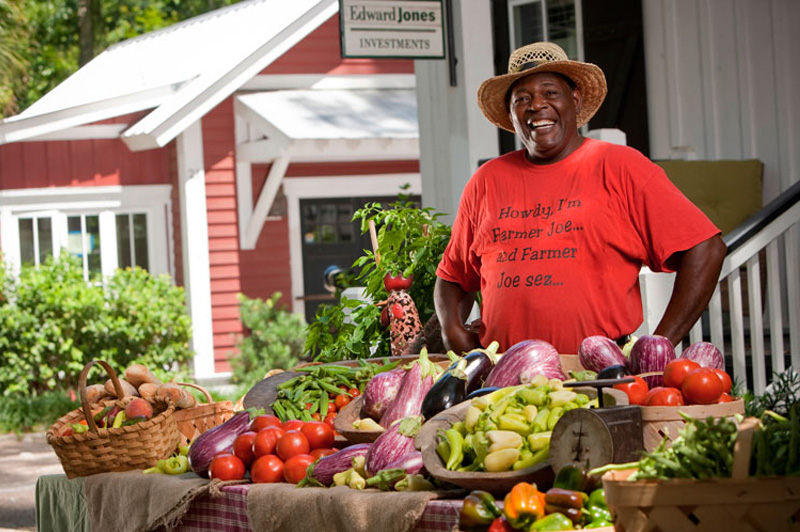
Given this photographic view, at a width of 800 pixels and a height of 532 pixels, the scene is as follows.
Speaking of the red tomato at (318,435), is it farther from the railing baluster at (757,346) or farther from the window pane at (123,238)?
the window pane at (123,238)

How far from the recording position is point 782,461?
2395mm

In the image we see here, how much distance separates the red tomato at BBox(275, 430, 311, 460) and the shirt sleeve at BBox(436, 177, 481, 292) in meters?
1.08

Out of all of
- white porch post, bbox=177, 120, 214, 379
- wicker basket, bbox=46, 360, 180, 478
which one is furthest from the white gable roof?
wicker basket, bbox=46, 360, 180, 478

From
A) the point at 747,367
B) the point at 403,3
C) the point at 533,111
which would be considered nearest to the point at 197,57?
the point at 403,3

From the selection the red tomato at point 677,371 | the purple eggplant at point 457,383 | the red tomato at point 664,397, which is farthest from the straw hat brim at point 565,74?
the red tomato at point 664,397

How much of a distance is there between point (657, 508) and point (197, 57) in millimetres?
13832

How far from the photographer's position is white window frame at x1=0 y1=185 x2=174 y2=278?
49.0ft

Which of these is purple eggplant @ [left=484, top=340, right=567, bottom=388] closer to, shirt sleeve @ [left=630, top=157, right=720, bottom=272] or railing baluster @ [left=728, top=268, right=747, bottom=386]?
shirt sleeve @ [left=630, top=157, right=720, bottom=272]

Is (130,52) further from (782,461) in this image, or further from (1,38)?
(782,461)

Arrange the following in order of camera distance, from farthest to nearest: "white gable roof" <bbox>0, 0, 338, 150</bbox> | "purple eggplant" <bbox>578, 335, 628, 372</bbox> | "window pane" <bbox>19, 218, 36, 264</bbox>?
"window pane" <bbox>19, 218, 36, 264</bbox> → "white gable roof" <bbox>0, 0, 338, 150</bbox> → "purple eggplant" <bbox>578, 335, 628, 372</bbox>

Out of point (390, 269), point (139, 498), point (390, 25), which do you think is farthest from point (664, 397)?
point (390, 25)

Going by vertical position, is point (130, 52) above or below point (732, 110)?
above

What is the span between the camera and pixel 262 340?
1477cm

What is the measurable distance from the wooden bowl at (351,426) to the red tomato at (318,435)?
4 cm
